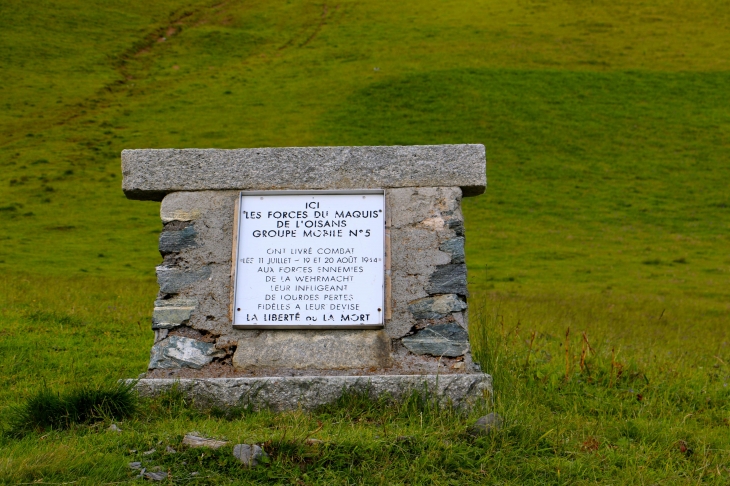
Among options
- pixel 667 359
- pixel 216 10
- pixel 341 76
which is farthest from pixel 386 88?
pixel 667 359

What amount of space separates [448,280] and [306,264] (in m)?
1.10

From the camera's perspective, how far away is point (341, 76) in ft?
115

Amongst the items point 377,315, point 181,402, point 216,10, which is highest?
point 216,10

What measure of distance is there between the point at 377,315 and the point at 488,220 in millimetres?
16785

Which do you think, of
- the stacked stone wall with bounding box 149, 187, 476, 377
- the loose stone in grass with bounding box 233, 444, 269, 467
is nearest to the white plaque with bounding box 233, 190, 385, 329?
the stacked stone wall with bounding box 149, 187, 476, 377

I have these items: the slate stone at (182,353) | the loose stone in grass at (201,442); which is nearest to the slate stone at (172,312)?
the slate stone at (182,353)

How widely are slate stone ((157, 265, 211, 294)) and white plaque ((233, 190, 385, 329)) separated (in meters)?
0.32

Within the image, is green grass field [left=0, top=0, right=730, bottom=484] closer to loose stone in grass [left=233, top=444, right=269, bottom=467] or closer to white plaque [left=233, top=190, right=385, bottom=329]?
loose stone in grass [left=233, top=444, right=269, bottom=467]

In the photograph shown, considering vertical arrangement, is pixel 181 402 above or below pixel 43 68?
below

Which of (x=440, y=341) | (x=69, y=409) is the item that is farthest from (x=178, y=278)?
(x=440, y=341)

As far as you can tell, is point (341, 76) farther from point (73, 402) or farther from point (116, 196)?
point (73, 402)

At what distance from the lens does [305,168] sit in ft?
20.6

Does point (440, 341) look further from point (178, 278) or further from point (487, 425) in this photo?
point (178, 278)

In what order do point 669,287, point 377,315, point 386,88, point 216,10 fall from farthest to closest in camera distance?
1. point 216,10
2. point 386,88
3. point 669,287
4. point 377,315
